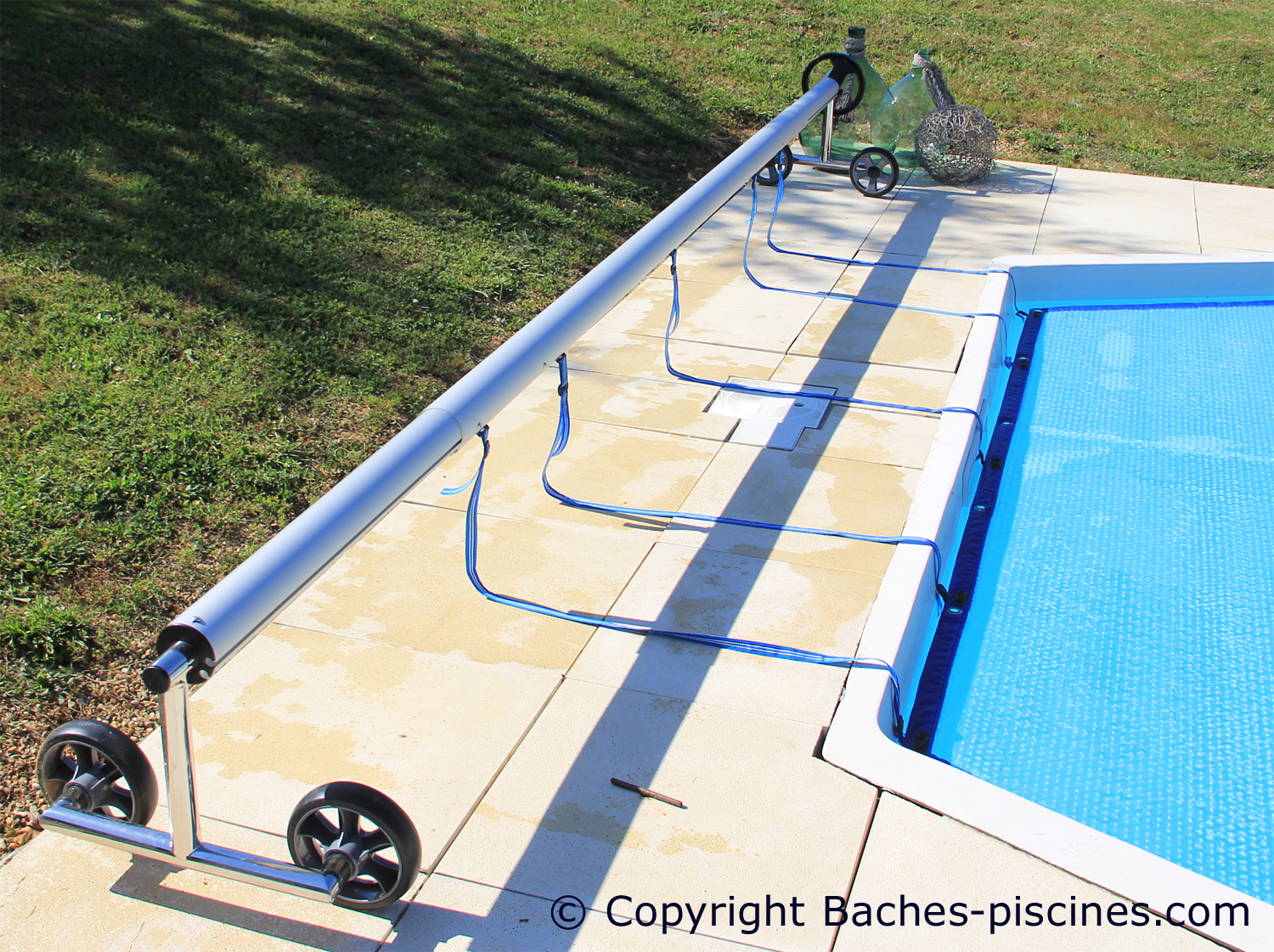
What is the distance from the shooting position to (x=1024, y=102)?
33.7 feet

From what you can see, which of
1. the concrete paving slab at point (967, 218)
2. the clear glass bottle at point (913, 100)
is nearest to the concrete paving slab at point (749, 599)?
the concrete paving slab at point (967, 218)

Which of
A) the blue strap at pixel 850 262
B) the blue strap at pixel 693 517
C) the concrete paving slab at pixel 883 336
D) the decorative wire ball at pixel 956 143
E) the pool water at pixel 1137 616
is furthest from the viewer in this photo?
the decorative wire ball at pixel 956 143

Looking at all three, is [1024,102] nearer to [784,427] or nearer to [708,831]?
[784,427]

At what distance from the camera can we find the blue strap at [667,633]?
3.23m

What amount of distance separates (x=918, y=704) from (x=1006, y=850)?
103 cm

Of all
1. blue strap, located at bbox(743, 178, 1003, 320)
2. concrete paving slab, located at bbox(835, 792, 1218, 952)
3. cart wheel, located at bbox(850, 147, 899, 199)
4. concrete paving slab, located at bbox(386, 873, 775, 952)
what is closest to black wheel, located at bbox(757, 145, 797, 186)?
cart wheel, located at bbox(850, 147, 899, 199)

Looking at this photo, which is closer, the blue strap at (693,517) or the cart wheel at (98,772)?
the cart wheel at (98,772)

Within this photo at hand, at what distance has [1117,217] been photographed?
7754 millimetres

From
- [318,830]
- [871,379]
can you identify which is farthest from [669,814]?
[871,379]

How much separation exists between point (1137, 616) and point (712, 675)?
71.5 inches

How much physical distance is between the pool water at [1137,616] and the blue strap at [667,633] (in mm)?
518

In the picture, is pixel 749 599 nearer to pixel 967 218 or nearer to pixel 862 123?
pixel 967 218

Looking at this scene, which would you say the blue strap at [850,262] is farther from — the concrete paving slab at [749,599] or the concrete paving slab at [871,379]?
the concrete paving slab at [749,599]

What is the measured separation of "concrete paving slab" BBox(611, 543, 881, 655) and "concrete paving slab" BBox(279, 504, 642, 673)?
11cm
